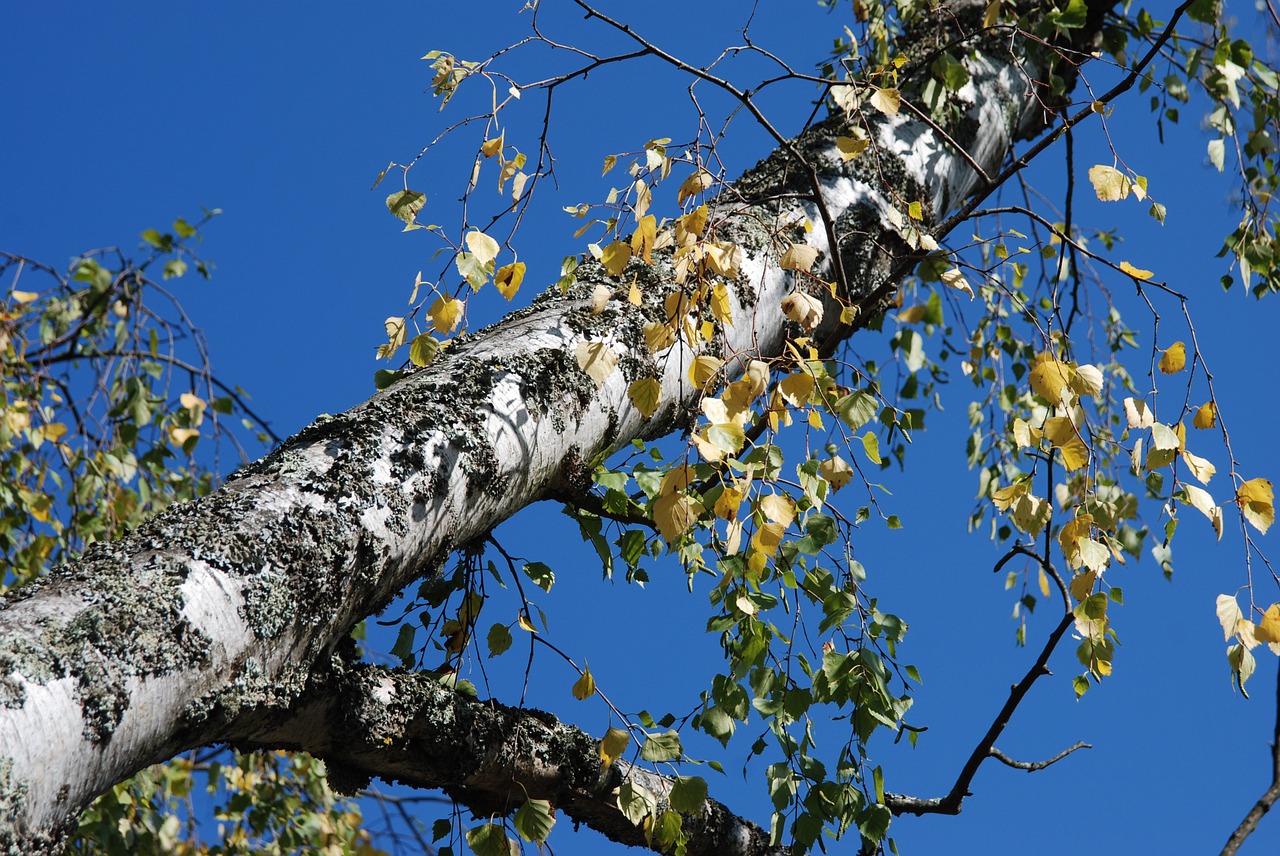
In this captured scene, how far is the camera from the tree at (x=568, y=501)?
0.85 metres

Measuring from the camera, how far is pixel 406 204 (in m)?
1.27

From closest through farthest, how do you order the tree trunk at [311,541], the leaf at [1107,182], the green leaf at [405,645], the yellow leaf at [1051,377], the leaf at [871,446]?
the tree trunk at [311,541]
the yellow leaf at [1051,377]
the leaf at [1107,182]
the leaf at [871,446]
the green leaf at [405,645]

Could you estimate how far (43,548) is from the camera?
298 centimetres

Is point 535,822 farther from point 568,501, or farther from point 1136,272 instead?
point 1136,272

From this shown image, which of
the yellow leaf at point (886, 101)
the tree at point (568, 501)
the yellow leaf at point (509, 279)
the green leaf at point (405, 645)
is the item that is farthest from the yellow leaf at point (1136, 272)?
the green leaf at point (405, 645)

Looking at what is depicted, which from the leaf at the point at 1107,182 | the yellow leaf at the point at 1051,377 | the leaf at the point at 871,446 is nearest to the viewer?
the yellow leaf at the point at 1051,377

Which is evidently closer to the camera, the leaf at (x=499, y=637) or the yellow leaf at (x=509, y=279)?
the yellow leaf at (x=509, y=279)

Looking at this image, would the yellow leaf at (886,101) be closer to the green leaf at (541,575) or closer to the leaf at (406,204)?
the leaf at (406,204)

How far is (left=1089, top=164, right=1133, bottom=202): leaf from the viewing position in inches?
52.9

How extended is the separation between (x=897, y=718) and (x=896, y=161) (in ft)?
3.13

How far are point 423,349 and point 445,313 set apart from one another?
5 cm


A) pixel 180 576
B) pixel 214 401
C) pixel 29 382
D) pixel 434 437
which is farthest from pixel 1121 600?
pixel 29 382

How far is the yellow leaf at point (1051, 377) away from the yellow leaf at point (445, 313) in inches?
27.8

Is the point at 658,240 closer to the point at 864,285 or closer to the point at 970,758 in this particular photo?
the point at 864,285
